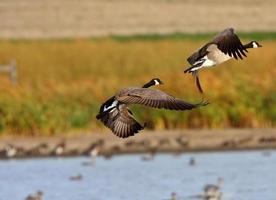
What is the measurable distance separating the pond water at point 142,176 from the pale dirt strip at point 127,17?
29.6 meters

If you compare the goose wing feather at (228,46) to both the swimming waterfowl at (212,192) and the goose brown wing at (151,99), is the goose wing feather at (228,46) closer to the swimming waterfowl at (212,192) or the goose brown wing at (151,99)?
the goose brown wing at (151,99)

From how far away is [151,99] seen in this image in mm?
13914

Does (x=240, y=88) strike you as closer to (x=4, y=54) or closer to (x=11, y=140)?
(x=11, y=140)

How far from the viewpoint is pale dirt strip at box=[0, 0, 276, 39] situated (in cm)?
5812

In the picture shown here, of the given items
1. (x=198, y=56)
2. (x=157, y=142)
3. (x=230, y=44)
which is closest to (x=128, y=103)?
(x=198, y=56)

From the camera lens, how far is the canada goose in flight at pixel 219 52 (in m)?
14.2

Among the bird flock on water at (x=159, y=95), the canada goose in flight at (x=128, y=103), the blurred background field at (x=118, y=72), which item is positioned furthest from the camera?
the blurred background field at (x=118, y=72)

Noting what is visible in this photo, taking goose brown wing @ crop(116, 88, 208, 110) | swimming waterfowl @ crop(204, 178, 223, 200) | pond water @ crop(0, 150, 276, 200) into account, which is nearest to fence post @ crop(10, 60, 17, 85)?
pond water @ crop(0, 150, 276, 200)

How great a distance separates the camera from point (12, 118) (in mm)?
25844

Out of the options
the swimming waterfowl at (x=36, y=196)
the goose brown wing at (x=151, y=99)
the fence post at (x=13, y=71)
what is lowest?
the swimming waterfowl at (x=36, y=196)

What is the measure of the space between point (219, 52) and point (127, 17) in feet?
158

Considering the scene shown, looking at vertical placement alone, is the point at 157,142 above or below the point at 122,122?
above

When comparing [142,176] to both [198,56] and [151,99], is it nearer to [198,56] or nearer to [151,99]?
[198,56]

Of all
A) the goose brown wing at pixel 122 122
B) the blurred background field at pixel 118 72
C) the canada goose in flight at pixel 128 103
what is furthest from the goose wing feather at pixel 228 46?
the blurred background field at pixel 118 72
